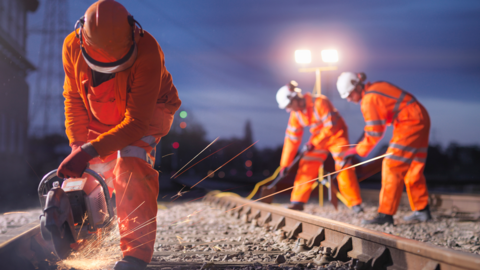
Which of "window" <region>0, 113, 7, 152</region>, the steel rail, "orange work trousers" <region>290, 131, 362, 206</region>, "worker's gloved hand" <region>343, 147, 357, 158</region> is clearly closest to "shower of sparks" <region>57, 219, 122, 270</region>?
the steel rail

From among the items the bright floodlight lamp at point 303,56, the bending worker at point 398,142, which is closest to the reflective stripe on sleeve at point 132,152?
the bending worker at point 398,142

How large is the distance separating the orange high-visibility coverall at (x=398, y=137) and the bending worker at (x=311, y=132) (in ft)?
3.39

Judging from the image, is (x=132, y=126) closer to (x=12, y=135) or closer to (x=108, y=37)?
(x=108, y=37)

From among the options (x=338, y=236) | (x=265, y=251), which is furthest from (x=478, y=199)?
(x=265, y=251)

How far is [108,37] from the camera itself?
1.96 meters

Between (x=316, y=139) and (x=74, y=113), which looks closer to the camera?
(x=74, y=113)

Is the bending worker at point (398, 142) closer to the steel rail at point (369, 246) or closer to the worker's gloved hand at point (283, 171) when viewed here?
the steel rail at point (369, 246)

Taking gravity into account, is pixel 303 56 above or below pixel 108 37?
above

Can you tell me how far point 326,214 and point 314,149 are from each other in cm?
106

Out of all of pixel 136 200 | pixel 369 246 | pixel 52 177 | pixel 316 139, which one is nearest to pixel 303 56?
pixel 316 139

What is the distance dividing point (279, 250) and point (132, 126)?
161cm

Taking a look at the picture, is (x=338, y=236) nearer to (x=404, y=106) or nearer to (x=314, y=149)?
(x=404, y=106)

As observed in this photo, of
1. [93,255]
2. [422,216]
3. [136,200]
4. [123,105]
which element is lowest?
[422,216]

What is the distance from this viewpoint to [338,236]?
286 cm
